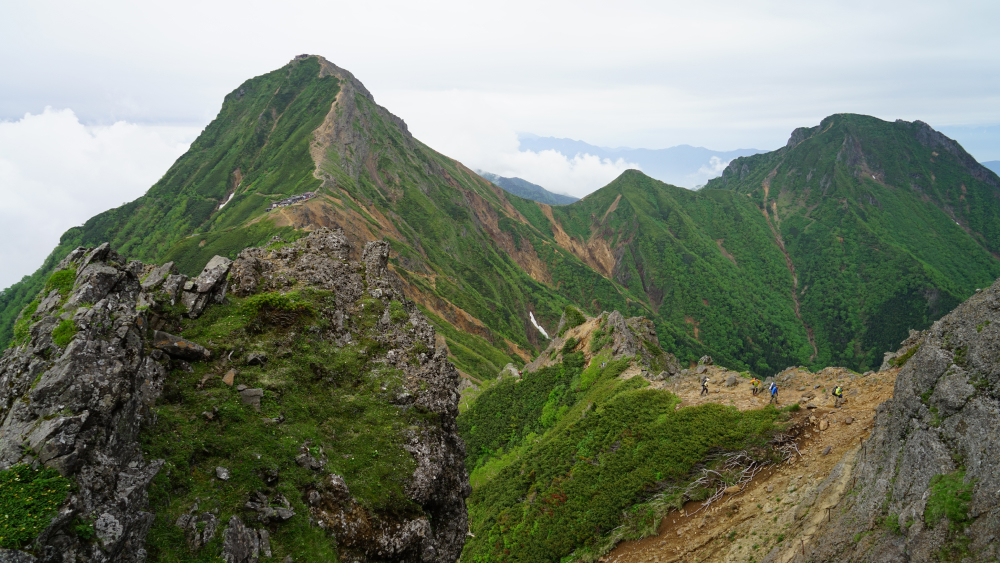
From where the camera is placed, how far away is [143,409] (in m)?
16.1

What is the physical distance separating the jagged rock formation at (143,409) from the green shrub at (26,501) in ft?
0.74

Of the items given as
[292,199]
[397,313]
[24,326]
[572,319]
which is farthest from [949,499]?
[292,199]

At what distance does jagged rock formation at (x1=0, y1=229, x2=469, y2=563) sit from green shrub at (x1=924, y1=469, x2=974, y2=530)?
18.1 metres

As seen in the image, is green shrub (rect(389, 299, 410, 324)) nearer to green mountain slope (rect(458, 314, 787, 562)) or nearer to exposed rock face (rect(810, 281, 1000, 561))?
green mountain slope (rect(458, 314, 787, 562))

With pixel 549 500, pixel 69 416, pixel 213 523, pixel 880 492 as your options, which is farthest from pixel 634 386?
pixel 69 416

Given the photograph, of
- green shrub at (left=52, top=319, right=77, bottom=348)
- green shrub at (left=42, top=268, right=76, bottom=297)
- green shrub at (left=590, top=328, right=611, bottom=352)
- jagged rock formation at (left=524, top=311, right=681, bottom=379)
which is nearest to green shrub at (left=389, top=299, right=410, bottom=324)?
green shrub at (left=42, top=268, right=76, bottom=297)

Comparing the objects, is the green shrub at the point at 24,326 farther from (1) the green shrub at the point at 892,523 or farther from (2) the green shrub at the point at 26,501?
(1) the green shrub at the point at 892,523

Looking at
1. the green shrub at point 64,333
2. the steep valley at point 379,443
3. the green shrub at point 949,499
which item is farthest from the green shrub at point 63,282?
the green shrub at point 949,499

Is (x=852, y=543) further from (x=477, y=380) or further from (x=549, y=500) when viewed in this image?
(x=477, y=380)

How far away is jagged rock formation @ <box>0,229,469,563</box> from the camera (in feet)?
41.8

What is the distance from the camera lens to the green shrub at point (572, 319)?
6975 centimetres

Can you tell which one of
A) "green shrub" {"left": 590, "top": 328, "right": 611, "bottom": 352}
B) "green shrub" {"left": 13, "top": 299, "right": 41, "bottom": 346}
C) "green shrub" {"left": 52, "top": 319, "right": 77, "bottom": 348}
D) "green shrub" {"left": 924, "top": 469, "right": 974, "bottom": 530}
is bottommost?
"green shrub" {"left": 924, "top": 469, "right": 974, "bottom": 530}

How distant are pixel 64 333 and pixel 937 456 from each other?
28896 mm

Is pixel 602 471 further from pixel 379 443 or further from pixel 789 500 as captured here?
pixel 379 443
